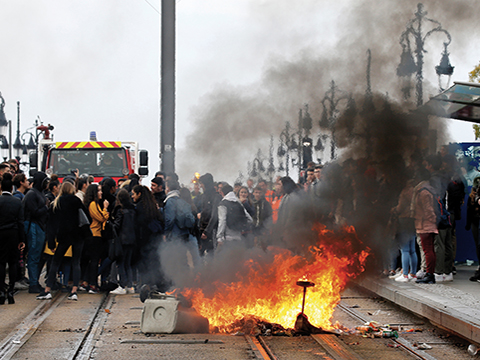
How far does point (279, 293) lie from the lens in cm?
711

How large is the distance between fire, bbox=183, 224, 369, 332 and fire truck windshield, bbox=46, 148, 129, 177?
28.0ft

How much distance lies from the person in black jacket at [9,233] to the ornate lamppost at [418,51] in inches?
231

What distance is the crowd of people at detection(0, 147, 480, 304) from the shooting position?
8.74m

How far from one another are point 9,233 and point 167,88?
491cm

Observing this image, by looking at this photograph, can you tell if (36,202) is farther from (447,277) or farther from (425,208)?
(447,277)

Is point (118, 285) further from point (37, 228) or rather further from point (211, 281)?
point (211, 281)

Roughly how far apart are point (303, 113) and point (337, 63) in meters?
1.43

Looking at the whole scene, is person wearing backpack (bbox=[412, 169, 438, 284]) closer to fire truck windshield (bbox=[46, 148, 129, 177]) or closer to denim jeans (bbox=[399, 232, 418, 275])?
denim jeans (bbox=[399, 232, 418, 275])

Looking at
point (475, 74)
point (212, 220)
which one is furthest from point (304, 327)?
point (475, 74)

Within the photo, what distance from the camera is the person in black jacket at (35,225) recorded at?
9.76 metres

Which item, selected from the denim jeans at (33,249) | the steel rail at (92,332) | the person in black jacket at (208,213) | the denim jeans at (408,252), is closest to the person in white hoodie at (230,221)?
the person in black jacket at (208,213)

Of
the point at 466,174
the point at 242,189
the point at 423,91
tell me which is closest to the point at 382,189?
the point at 423,91

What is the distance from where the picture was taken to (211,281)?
7344mm

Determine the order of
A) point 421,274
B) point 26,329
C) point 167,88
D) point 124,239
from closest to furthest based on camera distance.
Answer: point 26,329
point 124,239
point 421,274
point 167,88
